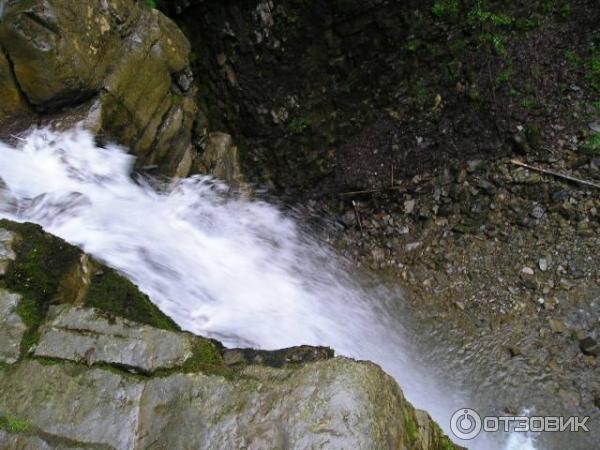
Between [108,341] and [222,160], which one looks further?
[222,160]

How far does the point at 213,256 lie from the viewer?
5199 millimetres

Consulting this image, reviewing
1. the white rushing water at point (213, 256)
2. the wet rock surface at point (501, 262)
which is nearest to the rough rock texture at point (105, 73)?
the white rushing water at point (213, 256)

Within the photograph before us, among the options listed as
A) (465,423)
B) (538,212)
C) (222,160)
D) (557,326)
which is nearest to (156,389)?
(465,423)

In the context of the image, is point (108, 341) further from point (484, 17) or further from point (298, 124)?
point (484, 17)

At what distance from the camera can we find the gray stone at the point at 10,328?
2.90 meters

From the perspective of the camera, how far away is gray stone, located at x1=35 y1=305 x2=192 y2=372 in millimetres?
2922

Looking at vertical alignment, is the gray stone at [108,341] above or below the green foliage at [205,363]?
below

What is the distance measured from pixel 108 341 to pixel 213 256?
2.25m

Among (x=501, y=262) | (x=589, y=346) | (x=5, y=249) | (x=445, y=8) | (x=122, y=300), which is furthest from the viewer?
(x=445, y=8)

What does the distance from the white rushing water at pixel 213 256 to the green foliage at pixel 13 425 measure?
1436 millimetres

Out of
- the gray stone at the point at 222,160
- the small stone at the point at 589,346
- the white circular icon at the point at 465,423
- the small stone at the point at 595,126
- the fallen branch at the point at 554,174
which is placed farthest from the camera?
the gray stone at the point at 222,160

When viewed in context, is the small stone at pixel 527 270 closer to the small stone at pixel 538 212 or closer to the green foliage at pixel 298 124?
the small stone at pixel 538 212

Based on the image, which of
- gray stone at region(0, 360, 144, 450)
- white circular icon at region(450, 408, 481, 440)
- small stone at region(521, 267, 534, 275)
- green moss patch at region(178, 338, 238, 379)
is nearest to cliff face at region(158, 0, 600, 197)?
small stone at region(521, 267, 534, 275)

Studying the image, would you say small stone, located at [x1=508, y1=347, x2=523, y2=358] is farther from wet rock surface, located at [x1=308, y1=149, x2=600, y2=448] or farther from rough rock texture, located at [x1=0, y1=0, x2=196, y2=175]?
rough rock texture, located at [x1=0, y1=0, x2=196, y2=175]
